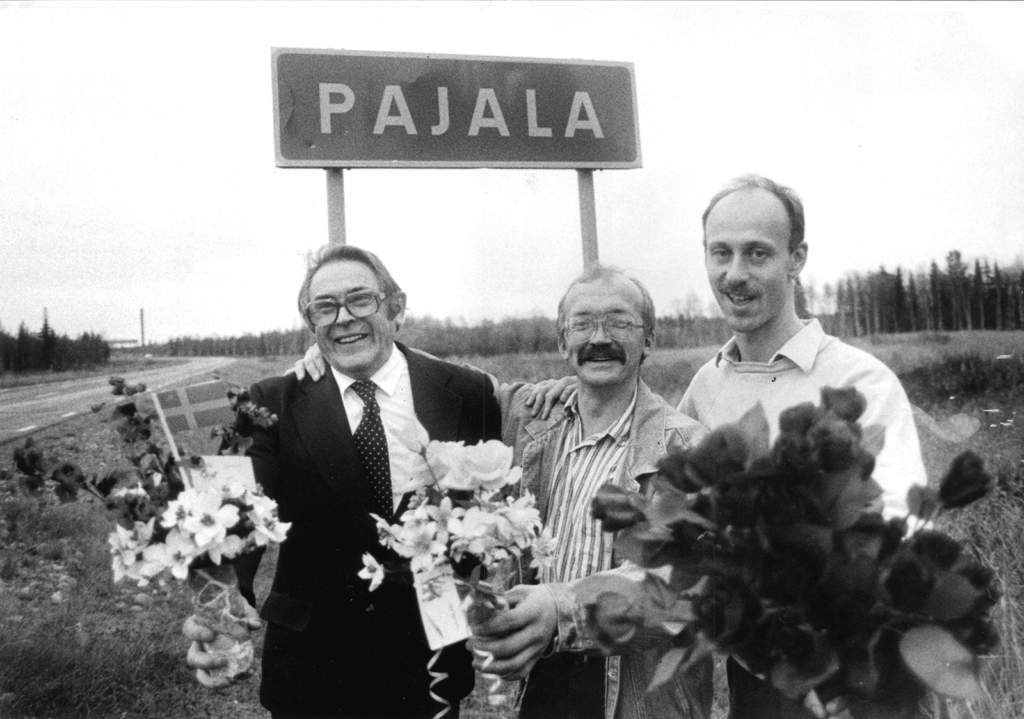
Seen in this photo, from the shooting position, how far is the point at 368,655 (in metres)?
1.54

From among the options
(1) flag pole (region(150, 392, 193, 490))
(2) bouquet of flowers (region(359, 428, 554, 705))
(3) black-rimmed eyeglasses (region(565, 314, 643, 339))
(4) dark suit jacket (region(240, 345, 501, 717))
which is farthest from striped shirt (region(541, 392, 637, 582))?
(1) flag pole (region(150, 392, 193, 490))

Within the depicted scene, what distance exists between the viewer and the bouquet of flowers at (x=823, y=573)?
2.31 feet

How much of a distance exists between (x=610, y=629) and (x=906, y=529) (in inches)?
12.3

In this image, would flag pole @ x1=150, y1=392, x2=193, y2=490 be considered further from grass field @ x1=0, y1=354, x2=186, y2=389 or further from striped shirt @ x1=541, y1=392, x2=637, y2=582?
grass field @ x1=0, y1=354, x2=186, y2=389

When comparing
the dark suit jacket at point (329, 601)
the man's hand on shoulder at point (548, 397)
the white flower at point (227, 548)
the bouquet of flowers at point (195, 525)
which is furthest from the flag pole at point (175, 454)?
the man's hand on shoulder at point (548, 397)

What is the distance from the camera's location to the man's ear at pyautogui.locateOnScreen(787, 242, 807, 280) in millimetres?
1490

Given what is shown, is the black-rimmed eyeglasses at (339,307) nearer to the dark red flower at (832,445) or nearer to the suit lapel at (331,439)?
the suit lapel at (331,439)

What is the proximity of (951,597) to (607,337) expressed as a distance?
82cm

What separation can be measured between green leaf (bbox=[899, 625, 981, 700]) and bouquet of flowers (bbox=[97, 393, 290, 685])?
840 mm

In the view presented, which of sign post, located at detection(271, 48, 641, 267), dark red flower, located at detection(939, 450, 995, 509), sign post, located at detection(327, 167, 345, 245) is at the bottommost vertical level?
dark red flower, located at detection(939, 450, 995, 509)

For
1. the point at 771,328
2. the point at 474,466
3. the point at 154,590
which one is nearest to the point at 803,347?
the point at 771,328

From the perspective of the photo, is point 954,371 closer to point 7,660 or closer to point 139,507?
point 139,507

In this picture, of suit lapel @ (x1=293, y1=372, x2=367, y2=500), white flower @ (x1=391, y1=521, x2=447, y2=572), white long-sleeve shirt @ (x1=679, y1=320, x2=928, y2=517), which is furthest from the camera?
suit lapel @ (x1=293, y1=372, x2=367, y2=500)

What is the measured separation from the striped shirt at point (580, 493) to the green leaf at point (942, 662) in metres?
0.69
